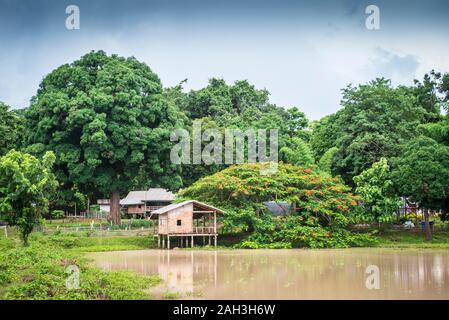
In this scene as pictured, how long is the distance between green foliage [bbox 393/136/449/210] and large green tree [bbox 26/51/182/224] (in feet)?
41.7

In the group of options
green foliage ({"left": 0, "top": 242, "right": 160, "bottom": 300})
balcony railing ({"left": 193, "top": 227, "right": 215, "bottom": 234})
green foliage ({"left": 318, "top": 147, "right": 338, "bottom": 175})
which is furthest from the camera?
green foliage ({"left": 318, "top": 147, "right": 338, "bottom": 175})

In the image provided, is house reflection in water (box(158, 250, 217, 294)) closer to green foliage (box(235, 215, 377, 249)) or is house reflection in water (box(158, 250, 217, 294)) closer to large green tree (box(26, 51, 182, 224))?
green foliage (box(235, 215, 377, 249))

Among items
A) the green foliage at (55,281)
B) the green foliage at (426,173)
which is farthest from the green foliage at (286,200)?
the green foliage at (55,281)

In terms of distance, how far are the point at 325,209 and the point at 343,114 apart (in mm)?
7034

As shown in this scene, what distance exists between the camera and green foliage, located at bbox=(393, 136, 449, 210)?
89.7ft

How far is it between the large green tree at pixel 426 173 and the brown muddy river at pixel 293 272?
2.83 m

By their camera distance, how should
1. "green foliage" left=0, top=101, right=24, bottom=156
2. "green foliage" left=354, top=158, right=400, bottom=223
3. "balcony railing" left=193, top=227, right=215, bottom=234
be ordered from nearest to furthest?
1. "green foliage" left=354, top=158, right=400, bottom=223
2. "balcony railing" left=193, top=227, right=215, bottom=234
3. "green foliage" left=0, top=101, right=24, bottom=156

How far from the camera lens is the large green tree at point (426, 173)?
89.7 feet

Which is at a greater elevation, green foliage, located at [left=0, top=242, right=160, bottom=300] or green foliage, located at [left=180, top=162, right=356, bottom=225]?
green foliage, located at [left=180, top=162, right=356, bottom=225]

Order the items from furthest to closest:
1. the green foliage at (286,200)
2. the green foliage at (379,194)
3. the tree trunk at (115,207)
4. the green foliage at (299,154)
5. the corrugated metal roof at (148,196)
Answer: the corrugated metal roof at (148,196), the green foliage at (299,154), the tree trunk at (115,207), the green foliage at (379,194), the green foliage at (286,200)

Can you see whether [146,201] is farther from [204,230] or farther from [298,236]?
[298,236]

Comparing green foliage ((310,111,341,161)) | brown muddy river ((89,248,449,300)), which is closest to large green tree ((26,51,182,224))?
brown muddy river ((89,248,449,300))

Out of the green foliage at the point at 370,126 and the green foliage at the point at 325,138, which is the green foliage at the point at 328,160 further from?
the green foliage at the point at 325,138

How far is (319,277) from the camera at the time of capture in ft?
58.6
